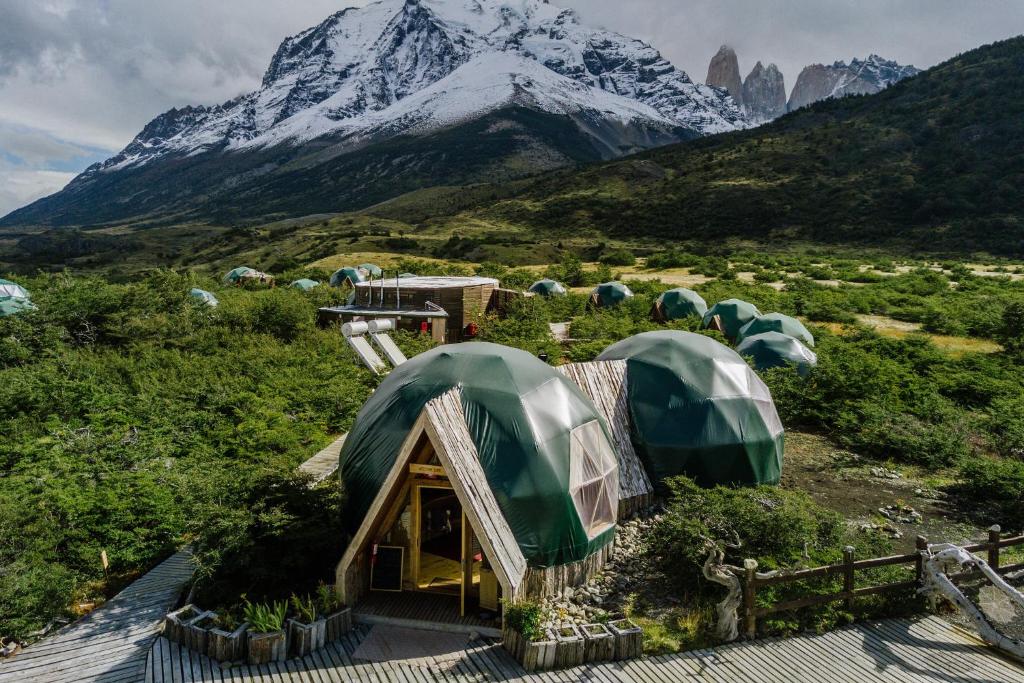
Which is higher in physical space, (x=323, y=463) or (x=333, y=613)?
(x=323, y=463)

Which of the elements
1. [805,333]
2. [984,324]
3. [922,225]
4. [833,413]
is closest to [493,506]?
[833,413]

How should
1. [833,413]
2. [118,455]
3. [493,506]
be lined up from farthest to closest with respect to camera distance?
[833,413], [118,455], [493,506]

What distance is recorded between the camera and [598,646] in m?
9.17

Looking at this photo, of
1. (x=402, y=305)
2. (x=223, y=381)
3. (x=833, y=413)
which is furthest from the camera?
(x=402, y=305)

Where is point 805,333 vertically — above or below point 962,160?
below

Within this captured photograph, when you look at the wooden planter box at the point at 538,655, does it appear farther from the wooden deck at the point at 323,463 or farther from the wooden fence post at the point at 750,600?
the wooden deck at the point at 323,463

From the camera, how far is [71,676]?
8984 millimetres

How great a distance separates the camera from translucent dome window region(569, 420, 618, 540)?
11.3 meters

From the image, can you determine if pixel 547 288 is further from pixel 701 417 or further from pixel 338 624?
pixel 338 624

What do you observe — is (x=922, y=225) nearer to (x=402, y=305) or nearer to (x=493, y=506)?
(x=402, y=305)

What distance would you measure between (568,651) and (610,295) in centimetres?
3291

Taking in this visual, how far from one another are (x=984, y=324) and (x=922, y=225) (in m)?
48.9

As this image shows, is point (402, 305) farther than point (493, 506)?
Yes

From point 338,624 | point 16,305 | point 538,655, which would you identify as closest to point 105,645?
point 338,624
